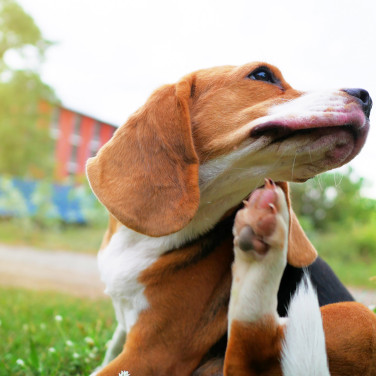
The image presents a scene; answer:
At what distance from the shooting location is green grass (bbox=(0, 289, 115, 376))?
2.62 metres

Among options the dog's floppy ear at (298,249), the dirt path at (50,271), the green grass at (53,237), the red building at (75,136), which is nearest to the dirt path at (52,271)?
the dirt path at (50,271)

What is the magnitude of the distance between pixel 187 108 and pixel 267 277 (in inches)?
32.2

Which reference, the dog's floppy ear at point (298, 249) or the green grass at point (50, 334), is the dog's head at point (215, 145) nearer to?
the dog's floppy ear at point (298, 249)

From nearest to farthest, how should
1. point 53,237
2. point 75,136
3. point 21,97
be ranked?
point 53,237, point 21,97, point 75,136

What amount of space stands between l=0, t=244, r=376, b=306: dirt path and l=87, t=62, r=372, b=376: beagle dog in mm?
3490

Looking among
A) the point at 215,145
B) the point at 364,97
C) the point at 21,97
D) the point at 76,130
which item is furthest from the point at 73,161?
the point at 364,97

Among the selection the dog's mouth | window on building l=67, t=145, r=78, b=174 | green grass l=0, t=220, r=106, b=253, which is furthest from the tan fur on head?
window on building l=67, t=145, r=78, b=174

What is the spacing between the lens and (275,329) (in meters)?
1.78

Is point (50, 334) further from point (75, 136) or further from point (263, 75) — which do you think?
point (75, 136)

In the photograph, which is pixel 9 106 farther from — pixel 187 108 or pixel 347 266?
pixel 187 108

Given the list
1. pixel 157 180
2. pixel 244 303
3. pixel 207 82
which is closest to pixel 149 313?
pixel 244 303

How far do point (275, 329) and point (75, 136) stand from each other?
33093mm

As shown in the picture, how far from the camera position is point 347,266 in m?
8.70

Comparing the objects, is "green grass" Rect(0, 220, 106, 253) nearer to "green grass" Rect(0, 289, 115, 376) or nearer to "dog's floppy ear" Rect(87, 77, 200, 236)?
"green grass" Rect(0, 289, 115, 376)
